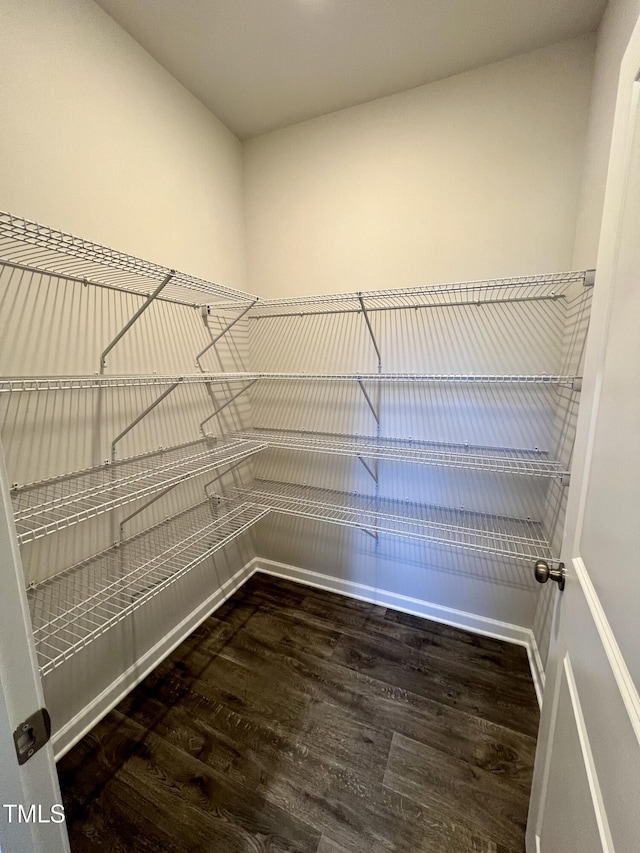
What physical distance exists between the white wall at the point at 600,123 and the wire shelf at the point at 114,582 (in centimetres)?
196

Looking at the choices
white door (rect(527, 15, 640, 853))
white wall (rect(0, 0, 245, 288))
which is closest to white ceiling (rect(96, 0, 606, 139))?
white wall (rect(0, 0, 245, 288))

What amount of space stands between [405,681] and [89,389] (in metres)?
1.87

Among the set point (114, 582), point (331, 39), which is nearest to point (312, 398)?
point (114, 582)

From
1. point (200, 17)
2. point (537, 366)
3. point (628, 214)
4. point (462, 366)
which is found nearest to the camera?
point (628, 214)

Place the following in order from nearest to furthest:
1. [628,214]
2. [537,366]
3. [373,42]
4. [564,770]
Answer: [628,214], [564,770], [373,42], [537,366]

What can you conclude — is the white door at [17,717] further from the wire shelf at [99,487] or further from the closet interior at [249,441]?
the closet interior at [249,441]

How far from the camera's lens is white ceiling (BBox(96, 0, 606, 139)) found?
4.01 feet

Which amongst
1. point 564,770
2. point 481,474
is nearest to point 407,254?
point 481,474

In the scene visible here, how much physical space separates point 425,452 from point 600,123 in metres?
1.39

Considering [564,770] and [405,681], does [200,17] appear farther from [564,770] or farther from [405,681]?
[405,681]

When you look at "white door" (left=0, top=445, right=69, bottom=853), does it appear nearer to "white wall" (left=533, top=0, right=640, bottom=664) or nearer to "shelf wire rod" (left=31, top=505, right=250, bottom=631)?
"shelf wire rod" (left=31, top=505, right=250, bottom=631)

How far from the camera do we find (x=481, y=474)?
1710 millimetres

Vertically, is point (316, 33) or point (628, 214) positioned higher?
point (316, 33)

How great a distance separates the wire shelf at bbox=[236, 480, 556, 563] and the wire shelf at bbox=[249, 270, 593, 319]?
1052mm
